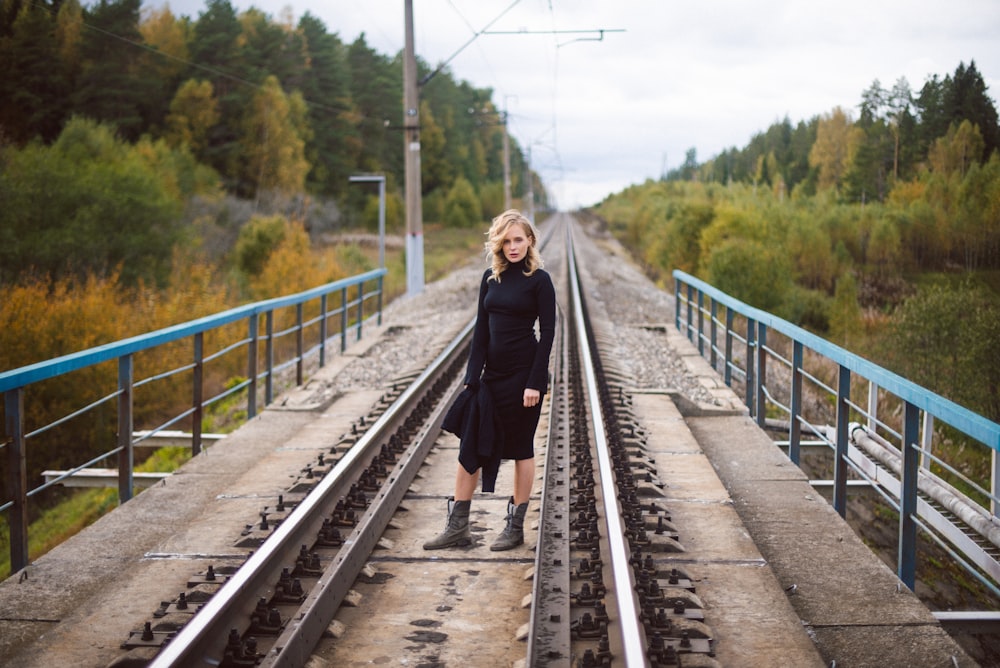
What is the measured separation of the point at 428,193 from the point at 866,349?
72.9m

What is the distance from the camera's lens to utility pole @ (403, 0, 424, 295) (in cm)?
2259

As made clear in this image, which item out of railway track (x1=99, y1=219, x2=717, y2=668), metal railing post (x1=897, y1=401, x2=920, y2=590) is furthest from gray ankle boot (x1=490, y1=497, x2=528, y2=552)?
metal railing post (x1=897, y1=401, x2=920, y2=590)

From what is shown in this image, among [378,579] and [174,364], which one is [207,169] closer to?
[174,364]

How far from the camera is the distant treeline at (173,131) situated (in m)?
26.5

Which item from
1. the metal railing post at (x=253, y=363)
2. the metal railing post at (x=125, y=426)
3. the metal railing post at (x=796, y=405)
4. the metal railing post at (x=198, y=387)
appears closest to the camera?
the metal railing post at (x=125, y=426)

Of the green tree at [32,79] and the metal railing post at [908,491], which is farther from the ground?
the green tree at [32,79]

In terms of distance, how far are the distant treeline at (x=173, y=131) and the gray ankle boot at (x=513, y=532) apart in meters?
19.3

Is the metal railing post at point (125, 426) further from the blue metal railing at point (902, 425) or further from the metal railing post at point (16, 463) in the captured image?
the blue metal railing at point (902, 425)

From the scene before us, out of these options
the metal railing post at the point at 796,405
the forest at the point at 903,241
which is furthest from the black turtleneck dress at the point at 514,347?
the forest at the point at 903,241

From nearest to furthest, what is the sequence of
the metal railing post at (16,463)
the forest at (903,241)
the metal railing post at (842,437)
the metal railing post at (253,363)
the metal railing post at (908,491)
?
the metal railing post at (908,491) < the metal railing post at (16,463) < the metal railing post at (842,437) < the metal railing post at (253,363) < the forest at (903,241)

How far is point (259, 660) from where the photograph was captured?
3502 mm

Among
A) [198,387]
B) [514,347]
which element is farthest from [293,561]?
[198,387]

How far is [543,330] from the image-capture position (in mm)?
4742

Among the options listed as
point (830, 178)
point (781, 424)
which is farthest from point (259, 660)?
point (830, 178)
